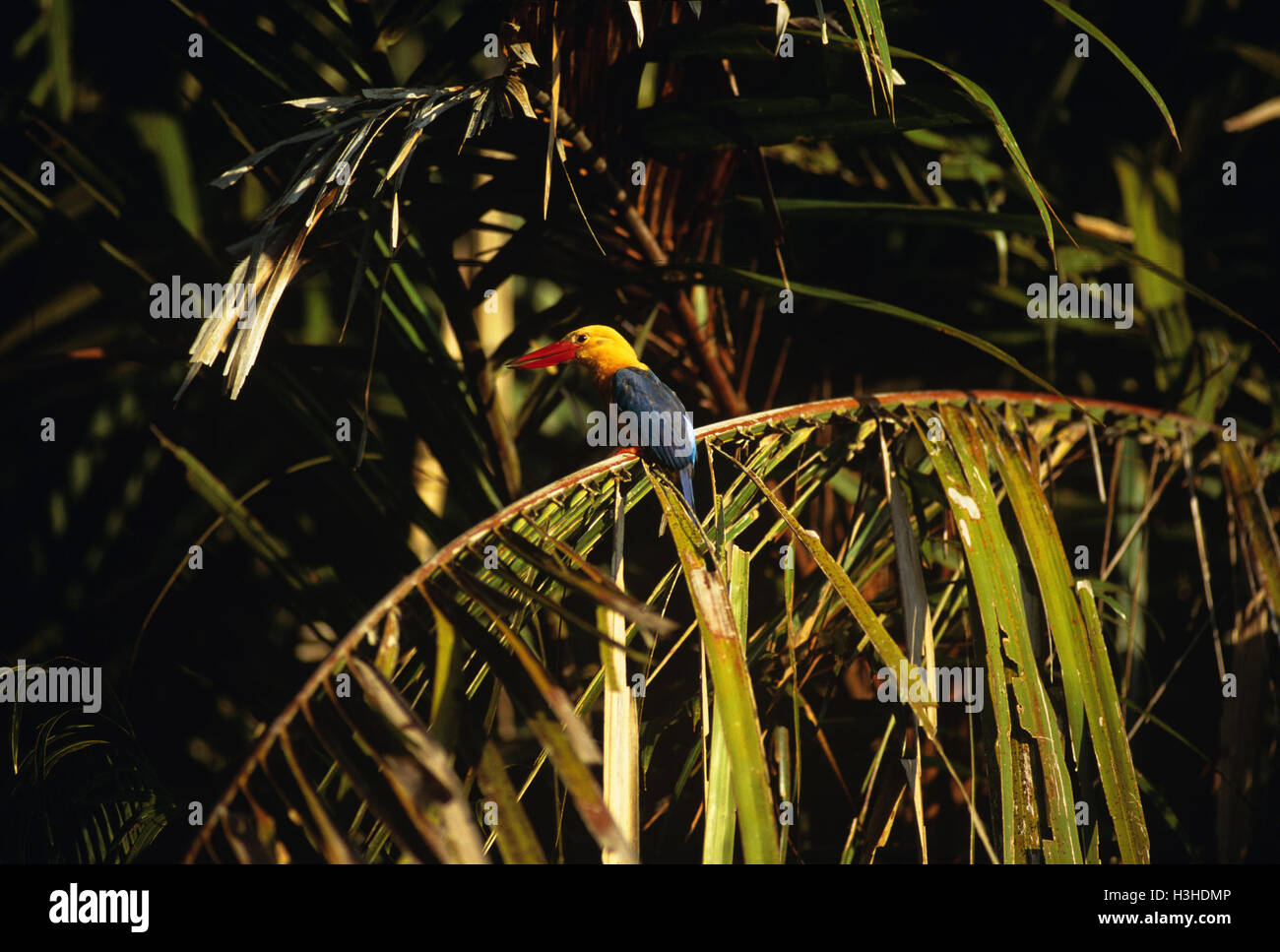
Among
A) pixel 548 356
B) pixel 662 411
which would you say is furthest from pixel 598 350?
pixel 662 411

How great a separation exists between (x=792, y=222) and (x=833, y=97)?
27.0 inches

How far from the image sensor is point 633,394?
6.43 feet

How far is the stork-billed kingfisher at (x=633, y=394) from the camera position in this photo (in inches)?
64.9

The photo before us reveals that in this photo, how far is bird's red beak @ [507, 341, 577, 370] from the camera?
6.17 ft

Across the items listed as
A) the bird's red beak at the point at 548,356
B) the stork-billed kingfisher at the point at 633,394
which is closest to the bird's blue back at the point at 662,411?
the stork-billed kingfisher at the point at 633,394

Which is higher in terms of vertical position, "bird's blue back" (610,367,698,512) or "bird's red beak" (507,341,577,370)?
"bird's red beak" (507,341,577,370)

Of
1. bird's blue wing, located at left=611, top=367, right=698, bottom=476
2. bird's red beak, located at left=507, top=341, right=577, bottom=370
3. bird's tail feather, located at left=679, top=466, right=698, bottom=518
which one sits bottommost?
bird's tail feather, located at left=679, top=466, right=698, bottom=518

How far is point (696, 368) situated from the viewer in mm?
2172

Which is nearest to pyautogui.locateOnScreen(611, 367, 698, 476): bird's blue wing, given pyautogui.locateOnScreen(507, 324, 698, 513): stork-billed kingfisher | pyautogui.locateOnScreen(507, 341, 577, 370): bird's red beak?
pyautogui.locateOnScreen(507, 324, 698, 513): stork-billed kingfisher

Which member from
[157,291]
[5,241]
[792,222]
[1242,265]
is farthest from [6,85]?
[1242,265]

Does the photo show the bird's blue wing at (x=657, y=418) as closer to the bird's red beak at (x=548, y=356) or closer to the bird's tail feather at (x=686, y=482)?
the bird's tail feather at (x=686, y=482)

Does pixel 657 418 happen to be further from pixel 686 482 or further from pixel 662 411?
pixel 686 482

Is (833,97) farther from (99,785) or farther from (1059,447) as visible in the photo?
(99,785)

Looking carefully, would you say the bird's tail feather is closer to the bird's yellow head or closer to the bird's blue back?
the bird's blue back
